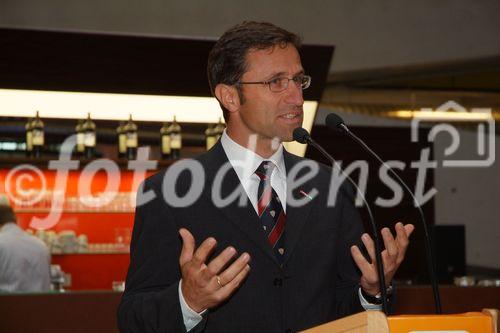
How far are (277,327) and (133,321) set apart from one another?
1.07 ft

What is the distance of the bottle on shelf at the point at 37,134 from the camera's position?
6.57m

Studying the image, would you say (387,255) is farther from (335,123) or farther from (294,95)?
(294,95)

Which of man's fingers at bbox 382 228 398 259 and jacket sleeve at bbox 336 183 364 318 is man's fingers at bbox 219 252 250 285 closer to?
man's fingers at bbox 382 228 398 259

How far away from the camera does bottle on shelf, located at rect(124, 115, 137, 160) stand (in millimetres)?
6676

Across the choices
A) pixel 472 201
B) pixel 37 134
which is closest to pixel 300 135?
pixel 37 134

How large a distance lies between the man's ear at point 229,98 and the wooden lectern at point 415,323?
2.90 feet

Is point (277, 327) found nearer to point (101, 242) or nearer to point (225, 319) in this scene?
point (225, 319)

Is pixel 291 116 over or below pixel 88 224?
below

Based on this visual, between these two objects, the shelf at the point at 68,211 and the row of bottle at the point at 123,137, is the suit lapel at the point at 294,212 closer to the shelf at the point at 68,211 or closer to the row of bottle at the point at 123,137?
the row of bottle at the point at 123,137

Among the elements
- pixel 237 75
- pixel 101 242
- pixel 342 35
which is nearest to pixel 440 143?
pixel 342 35

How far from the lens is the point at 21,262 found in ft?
19.6

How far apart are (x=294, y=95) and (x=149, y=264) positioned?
534mm

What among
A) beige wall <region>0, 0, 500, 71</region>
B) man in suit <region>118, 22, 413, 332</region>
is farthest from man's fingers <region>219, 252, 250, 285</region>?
beige wall <region>0, 0, 500, 71</region>

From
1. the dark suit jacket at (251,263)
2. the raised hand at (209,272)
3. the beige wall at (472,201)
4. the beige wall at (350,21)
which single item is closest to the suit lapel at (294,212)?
the dark suit jacket at (251,263)
